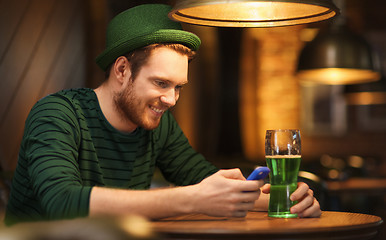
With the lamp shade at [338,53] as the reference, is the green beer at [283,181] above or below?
below

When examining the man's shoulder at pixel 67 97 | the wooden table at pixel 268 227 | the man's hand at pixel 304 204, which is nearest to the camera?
the wooden table at pixel 268 227

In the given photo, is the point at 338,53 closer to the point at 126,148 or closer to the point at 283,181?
the point at 126,148

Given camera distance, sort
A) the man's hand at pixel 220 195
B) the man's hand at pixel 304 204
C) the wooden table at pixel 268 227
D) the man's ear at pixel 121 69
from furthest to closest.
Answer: the man's ear at pixel 121 69
the man's hand at pixel 304 204
the man's hand at pixel 220 195
the wooden table at pixel 268 227

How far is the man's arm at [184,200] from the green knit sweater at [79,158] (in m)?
0.05

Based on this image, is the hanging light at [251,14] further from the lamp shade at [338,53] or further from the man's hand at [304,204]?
the lamp shade at [338,53]

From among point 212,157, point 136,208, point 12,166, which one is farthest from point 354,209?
point 136,208

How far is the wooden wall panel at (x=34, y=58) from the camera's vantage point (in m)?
2.29

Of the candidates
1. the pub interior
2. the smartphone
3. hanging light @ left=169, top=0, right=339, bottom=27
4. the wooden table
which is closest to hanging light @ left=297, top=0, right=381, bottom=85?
the pub interior

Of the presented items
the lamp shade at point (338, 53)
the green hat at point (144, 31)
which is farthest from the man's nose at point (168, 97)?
the lamp shade at point (338, 53)

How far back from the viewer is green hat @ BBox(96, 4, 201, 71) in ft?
5.29

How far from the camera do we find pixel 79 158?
160 centimetres

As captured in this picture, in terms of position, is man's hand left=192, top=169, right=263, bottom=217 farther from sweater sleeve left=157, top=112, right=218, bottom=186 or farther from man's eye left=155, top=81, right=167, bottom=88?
sweater sleeve left=157, top=112, right=218, bottom=186

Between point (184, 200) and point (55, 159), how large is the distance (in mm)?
332

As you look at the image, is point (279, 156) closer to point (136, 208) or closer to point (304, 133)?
point (136, 208)
